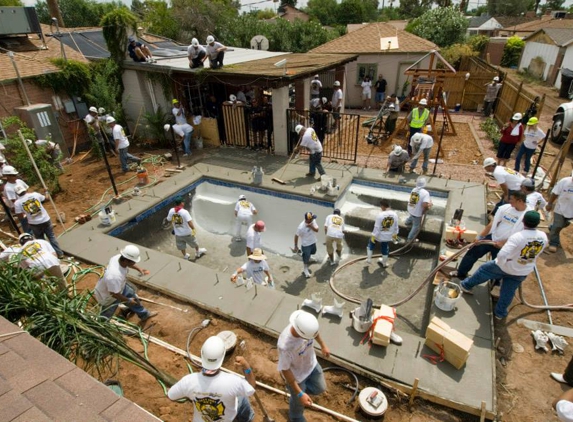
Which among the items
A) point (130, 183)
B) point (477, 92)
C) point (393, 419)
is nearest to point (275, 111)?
point (130, 183)

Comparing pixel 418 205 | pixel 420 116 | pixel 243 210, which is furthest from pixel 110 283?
pixel 420 116

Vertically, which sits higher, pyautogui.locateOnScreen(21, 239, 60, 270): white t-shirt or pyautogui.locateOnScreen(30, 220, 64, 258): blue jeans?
pyautogui.locateOnScreen(21, 239, 60, 270): white t-shirt

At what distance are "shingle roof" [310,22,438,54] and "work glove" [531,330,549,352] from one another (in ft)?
53.3

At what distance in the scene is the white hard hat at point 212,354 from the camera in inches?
108

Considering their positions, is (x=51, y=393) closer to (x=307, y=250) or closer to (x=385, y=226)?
(x=307, y=250)

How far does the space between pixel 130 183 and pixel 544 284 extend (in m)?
10.9

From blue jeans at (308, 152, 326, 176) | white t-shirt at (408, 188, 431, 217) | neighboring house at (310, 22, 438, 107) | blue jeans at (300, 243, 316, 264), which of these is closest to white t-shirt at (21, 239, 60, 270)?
blue jeans at (300, 243, 316, 264)

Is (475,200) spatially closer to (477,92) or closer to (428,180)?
(428,180)

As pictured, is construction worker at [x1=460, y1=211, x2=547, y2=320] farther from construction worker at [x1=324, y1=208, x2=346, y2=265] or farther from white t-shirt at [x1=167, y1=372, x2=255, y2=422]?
white t-shirt at [x1=167, y1=372, x2=255, y2=422]

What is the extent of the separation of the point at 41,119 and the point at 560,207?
599 inches

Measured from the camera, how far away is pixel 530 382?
14.3 feet

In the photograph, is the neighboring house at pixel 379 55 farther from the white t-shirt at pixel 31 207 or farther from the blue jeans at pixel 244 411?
the blue jeans at pixel 244 411

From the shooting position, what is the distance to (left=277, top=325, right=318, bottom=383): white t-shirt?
11.1 ft

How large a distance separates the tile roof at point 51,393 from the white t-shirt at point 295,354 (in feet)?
5.15
